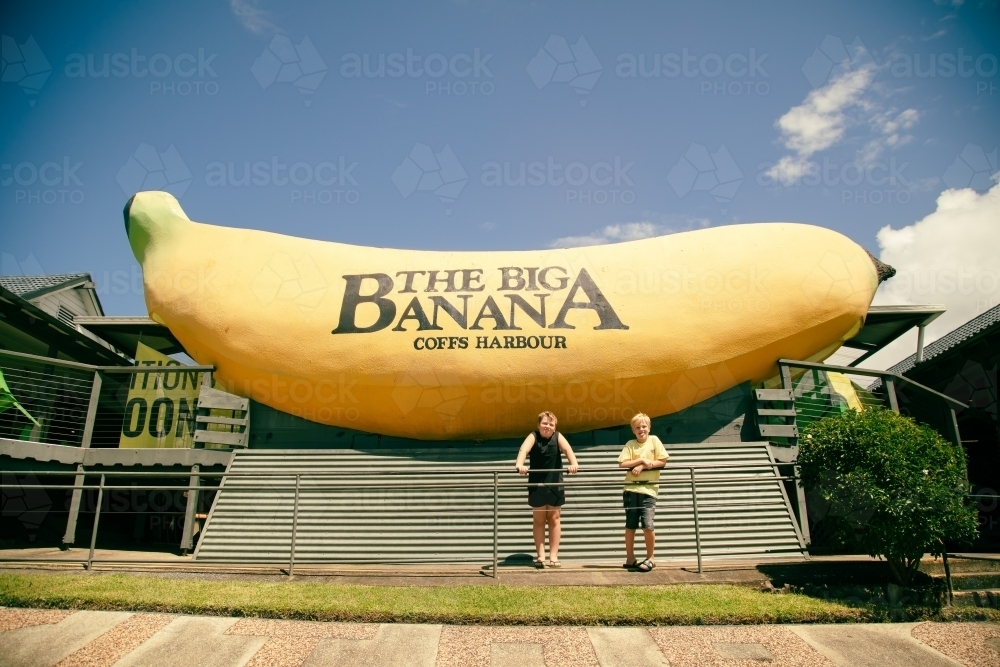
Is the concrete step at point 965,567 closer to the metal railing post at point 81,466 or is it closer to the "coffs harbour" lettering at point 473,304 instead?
the "coffs harbour" lettering at point 473,304

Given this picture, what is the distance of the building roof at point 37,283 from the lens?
1927cm

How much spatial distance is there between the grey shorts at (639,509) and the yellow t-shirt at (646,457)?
7cm

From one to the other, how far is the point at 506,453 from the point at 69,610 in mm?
5216

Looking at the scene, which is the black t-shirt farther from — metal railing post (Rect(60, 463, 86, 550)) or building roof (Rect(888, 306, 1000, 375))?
building roof (Rect(888, 306, 1000, 375))

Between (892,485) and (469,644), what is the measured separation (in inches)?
145

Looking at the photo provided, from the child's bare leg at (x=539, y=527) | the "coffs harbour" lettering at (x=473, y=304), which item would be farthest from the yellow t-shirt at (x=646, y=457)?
the "coffs harbour" lettering at (x=473, y=304)

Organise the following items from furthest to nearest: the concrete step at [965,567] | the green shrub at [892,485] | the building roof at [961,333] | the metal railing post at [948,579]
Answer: the building roof at [961,333]
the concrete step at [965,567]
the green shrub at [892,485]
the metal railing post at [948,579]

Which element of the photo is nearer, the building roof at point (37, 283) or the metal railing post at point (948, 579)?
the metal railing post at point (948, 579)

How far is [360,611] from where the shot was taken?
4523 millimetres

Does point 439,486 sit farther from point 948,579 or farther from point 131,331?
point 131,331

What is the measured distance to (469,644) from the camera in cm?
407

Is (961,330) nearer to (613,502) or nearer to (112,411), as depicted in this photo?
(613,502)

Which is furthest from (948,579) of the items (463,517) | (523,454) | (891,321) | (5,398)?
(5,398)

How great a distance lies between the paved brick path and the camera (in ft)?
12.7
